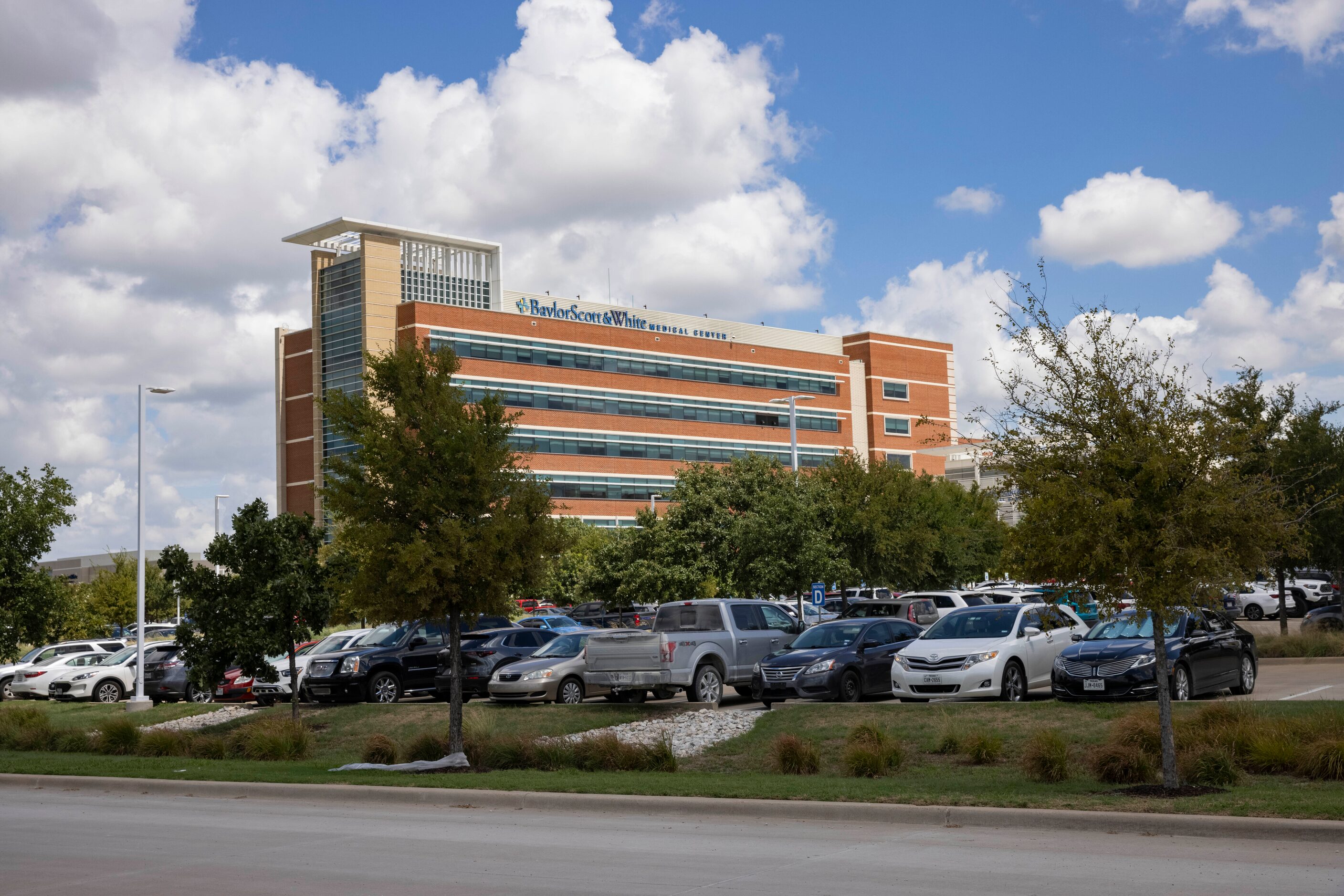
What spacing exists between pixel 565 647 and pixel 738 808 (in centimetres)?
1238

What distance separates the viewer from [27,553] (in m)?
24.7

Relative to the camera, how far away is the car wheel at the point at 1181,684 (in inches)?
710

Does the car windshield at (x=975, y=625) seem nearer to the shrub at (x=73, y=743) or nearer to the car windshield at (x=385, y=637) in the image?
the car windshield at (x=385, y=637)

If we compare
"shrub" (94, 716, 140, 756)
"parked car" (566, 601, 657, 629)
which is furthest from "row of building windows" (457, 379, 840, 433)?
"shrub" (94, 716, 140, 756)

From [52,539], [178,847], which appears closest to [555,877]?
[178,847]

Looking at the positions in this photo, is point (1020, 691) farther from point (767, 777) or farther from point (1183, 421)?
point (1183, 421)

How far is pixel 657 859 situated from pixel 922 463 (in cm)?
9846

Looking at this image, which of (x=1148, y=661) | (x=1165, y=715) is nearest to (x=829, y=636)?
(x=1148, y=661)

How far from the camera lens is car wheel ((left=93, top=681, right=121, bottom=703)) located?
33.5 metres

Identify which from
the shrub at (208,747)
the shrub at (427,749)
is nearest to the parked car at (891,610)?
the shrub at (427,749)

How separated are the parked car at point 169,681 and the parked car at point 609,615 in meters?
11.1

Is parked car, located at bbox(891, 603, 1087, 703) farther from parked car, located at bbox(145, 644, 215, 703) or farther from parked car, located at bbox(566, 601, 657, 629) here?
parked car, located at bbox(145, 644, 215, 703)

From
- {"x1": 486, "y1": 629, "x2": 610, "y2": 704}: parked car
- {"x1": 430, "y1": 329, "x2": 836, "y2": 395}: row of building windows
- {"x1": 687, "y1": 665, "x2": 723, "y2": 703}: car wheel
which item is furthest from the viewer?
{"x1": 430, "y1": 329, "x2": 836, "y2": 395}: row of building windows

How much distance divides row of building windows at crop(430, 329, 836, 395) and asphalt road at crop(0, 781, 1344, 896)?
63.1 meters
